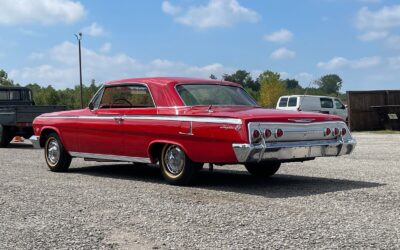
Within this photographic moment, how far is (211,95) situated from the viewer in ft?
27.4

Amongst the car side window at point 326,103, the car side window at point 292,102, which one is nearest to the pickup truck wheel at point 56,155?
the car side window at point 292,102

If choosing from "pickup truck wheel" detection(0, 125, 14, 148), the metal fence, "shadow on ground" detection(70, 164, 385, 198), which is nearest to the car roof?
"shadow on ground" detection(70, 164, 385, 198)

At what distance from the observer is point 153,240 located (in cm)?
482

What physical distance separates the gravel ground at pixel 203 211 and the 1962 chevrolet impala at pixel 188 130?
1.36ft

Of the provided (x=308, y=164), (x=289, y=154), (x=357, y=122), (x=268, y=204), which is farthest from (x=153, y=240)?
(x=357, y=122)

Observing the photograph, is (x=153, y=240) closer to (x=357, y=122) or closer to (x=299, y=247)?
(x=299, y=247)

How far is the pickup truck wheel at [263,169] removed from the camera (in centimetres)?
886

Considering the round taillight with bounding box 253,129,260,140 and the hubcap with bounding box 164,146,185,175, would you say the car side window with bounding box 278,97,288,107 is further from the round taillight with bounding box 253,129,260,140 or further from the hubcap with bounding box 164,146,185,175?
the round taillight with bounding box 253,129,260,140

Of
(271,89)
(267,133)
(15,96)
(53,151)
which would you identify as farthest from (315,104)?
(271,89)

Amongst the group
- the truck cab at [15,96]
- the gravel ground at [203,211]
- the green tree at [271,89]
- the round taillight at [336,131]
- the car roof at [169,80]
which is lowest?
→ the gravel ground at [203,211]

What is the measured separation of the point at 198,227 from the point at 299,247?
1090 millimetres

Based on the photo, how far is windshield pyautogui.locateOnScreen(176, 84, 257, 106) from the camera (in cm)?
814

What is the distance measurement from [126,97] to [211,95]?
1.46m

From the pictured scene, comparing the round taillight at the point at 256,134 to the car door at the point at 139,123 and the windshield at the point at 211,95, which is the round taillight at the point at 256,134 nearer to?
the windshield at the point at 211,95
